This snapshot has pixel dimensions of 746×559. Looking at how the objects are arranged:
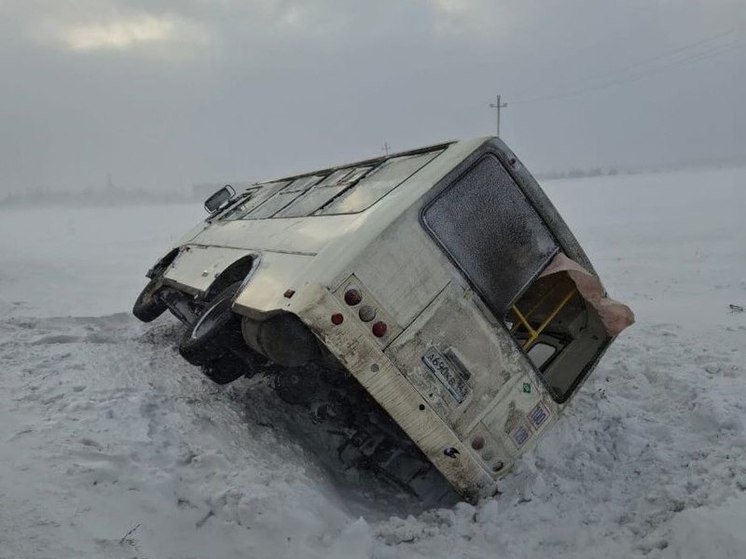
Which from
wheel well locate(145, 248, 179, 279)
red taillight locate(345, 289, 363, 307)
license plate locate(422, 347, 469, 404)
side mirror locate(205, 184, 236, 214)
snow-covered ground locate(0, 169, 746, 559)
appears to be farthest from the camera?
side mirror locate(205, 184, 236, 214)

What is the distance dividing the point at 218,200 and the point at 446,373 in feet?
18.1

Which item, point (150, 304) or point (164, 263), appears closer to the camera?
point (150, 304)

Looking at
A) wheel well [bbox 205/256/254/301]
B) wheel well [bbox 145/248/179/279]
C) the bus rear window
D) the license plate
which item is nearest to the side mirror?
wheel well [bbox 145/248/179/279]

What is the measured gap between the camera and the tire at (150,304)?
666 centimetres

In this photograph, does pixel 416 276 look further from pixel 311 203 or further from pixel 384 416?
pixel 311 203

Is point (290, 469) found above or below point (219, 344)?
below

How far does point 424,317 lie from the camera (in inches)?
139

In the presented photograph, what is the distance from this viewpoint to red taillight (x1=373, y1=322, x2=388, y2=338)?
340 cm

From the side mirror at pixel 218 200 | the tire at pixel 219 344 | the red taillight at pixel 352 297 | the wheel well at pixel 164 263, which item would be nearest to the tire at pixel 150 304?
the wheel well at pixel 164 263

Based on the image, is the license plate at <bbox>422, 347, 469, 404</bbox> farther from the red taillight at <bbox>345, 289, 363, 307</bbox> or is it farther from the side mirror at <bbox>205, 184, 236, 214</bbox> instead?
the side mirror at <bbox>205, 184, 236, 214</bbox>

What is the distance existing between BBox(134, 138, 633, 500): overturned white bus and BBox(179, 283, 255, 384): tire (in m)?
0.01

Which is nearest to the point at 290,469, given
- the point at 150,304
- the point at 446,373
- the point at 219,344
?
the point at 219,344

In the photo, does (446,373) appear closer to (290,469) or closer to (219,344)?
(290,469)

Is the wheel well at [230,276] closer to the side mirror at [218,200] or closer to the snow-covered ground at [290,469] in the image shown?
the snow-covered ground at [290,469]
